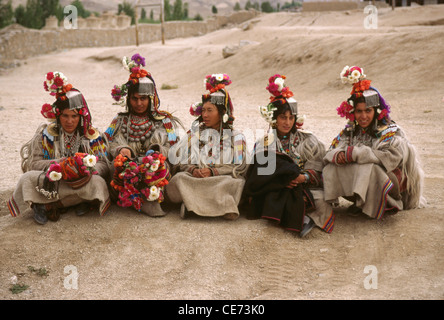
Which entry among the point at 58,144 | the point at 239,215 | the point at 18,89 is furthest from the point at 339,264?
the point at 18,89

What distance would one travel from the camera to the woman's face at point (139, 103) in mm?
4133

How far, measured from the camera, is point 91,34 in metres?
24.9

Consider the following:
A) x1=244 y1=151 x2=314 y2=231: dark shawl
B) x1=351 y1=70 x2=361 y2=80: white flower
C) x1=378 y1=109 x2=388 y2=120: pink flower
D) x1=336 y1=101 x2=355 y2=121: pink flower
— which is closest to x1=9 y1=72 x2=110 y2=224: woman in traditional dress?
x1=244 y1=151 x2=314 y2=231: dark shawl

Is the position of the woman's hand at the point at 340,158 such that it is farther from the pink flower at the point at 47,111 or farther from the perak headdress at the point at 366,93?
the pink flower at the point at 47,111

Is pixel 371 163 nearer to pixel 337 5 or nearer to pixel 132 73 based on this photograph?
pixel 132 73

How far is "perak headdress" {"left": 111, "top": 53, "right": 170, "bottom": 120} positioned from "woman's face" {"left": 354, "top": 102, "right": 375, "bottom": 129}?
1.68m

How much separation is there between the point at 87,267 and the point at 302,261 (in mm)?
1510

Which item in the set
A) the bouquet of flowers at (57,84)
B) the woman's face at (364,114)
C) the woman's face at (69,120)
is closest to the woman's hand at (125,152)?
the woman's face at (69,120)

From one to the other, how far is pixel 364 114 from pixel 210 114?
1238mm

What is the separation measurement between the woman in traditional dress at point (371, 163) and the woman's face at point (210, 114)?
966 mm

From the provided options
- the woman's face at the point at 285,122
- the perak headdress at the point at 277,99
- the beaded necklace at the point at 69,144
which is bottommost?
the beaded necklace at the point at 69,144

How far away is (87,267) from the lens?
131 inches

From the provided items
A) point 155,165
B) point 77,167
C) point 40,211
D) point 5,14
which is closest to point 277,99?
point 155,165
